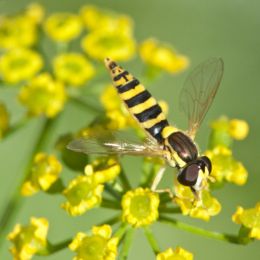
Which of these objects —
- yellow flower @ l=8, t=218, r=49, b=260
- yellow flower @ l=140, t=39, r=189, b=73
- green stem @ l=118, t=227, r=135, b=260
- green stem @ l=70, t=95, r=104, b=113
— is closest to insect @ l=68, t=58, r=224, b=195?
green stem @ l=118, t=227, r=135, b=260

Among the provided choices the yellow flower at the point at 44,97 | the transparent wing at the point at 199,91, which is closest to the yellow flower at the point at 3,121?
the yellow flower at the point at 44,97

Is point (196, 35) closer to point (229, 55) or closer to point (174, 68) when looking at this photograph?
point (229, 55)

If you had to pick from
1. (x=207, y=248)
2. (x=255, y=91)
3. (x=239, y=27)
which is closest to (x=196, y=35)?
(x=239, y=27)

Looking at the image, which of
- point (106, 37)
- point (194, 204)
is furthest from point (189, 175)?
point (106, 37)

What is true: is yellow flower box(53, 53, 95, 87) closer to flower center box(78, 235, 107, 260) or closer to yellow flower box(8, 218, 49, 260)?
yellow flower box(8, 218, 49, 260)

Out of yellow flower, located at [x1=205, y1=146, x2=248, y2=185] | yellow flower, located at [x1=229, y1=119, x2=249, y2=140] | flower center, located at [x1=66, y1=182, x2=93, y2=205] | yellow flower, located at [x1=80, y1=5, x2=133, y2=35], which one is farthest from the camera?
yellow flower, located at [x1=80, y1=5, x2=133, y2=35]

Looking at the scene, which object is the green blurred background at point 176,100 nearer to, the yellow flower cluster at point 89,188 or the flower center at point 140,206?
the yellow flower cluster at point 89,188

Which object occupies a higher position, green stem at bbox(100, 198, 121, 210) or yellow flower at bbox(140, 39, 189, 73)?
yellow flower at bbox(140, 39, 189, 73)
